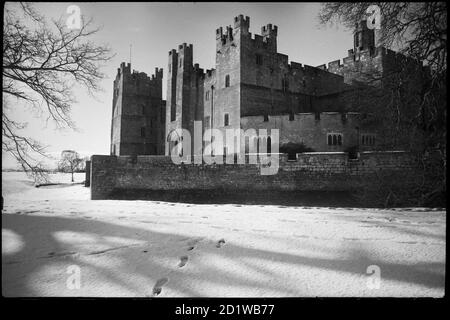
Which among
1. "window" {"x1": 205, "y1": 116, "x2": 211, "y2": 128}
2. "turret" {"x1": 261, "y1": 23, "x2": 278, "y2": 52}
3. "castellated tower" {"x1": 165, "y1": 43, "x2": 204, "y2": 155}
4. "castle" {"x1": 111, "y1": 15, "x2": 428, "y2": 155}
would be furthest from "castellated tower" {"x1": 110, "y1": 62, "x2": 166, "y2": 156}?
"turret" {"x1": 261, "y1": 23, "x2": 278, "y2": 52}

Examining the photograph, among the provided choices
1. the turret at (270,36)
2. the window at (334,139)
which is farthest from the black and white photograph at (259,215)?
the turret at (270,36)

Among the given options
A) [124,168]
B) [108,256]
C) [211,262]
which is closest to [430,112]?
[211,262]

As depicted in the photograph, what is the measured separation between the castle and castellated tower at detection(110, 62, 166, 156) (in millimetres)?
126

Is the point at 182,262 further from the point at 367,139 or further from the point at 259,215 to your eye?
the point at 367,139

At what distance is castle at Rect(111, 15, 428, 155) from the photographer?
20.7 meters

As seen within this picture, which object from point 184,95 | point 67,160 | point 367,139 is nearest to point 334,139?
point 367,139

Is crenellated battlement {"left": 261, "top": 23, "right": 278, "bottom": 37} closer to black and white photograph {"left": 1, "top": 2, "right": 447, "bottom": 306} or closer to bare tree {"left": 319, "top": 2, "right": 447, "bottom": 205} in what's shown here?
black and white photograph {"left": 1, "top": 2, "right": 447, "bottom": 306}

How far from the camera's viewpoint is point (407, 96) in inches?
267

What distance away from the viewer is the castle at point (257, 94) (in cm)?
2073

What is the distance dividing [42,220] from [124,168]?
1189 centimetres

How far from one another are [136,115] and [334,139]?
25.0 m

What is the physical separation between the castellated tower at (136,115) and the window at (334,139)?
23.4m

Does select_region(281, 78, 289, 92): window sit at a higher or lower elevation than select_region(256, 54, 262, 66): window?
lower
